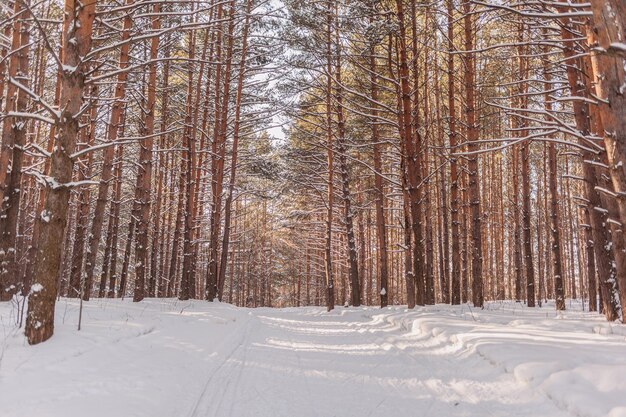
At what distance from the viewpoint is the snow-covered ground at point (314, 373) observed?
3.75 meters

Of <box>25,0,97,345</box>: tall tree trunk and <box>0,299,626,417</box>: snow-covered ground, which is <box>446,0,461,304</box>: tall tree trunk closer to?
<box>0,299,626,417</box>: snow-covered ground

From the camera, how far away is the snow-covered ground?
375cm

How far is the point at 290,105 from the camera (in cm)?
1816

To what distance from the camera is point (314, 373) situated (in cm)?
555

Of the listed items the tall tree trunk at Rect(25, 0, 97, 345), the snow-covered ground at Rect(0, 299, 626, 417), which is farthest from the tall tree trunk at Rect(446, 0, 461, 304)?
the tall tree trunk at Rect(25, 0, 97, 345)

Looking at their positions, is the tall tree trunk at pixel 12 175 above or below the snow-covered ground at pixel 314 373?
above

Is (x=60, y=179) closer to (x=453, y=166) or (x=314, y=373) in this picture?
(x=314, y=373)

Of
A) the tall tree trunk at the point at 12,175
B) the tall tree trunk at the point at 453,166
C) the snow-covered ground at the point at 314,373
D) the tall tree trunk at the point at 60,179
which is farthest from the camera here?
the tall tree trunk at the point at 453,166

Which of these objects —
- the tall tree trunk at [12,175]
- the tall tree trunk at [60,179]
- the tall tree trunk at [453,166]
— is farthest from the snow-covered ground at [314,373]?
the tall tree trunk at [453,166]

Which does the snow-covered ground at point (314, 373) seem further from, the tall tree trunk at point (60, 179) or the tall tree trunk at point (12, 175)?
the tall tree trunk at point (12, 175)

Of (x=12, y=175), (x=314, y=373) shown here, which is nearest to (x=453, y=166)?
(x=314, y=373)

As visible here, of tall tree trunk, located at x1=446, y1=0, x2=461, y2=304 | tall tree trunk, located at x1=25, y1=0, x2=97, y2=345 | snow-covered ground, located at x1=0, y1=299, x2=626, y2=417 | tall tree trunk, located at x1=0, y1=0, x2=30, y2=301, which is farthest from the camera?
tall tree trunk, located at x1=446, y1=0, x2=461, y2=304

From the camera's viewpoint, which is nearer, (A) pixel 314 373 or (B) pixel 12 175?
(A) pixel 314 373

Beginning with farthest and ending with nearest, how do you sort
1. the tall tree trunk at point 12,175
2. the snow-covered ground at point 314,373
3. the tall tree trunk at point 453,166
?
the tall tree trunk at point 453,166
the tall tree trunk at point 12,175
the snow-covered ground at point 314,373
